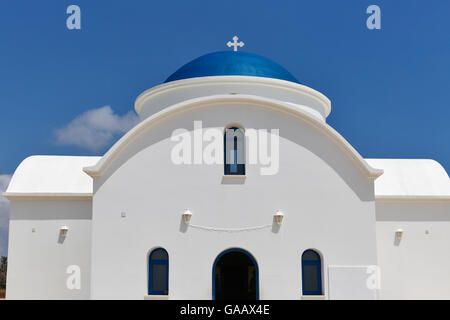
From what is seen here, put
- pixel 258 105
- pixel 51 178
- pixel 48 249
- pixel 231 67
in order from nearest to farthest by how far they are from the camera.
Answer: pixel 258 105, pixel 48 249, pixel 231 67, pixel 51 178

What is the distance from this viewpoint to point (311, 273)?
16.5 m

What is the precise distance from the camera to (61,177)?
67.4 ft

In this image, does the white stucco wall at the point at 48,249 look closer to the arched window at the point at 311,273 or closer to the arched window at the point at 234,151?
the arched window at the point at 234,151

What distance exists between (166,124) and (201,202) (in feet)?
8.22

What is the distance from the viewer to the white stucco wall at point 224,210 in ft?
53.0

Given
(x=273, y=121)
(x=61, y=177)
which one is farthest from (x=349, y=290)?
(x=61, y=177)

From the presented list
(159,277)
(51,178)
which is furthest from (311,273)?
(51,178)

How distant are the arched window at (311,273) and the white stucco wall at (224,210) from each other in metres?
0.27

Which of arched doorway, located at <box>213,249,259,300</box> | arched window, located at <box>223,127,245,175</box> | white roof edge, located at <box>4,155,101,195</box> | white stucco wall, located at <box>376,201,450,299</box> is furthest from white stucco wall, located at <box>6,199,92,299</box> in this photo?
white stucco wall, located at <box>376,201,450,299</box>

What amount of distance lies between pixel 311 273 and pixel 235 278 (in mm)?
5565

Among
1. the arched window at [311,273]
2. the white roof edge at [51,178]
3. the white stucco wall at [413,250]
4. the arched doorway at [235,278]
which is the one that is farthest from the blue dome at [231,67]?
the arched window at [311,273]

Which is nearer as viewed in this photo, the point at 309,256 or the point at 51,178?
the point at 309,256

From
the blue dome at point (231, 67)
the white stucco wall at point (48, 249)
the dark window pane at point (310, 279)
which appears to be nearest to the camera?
the dark window pane at point (310, 279)

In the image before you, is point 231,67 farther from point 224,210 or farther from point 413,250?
point 413,250
